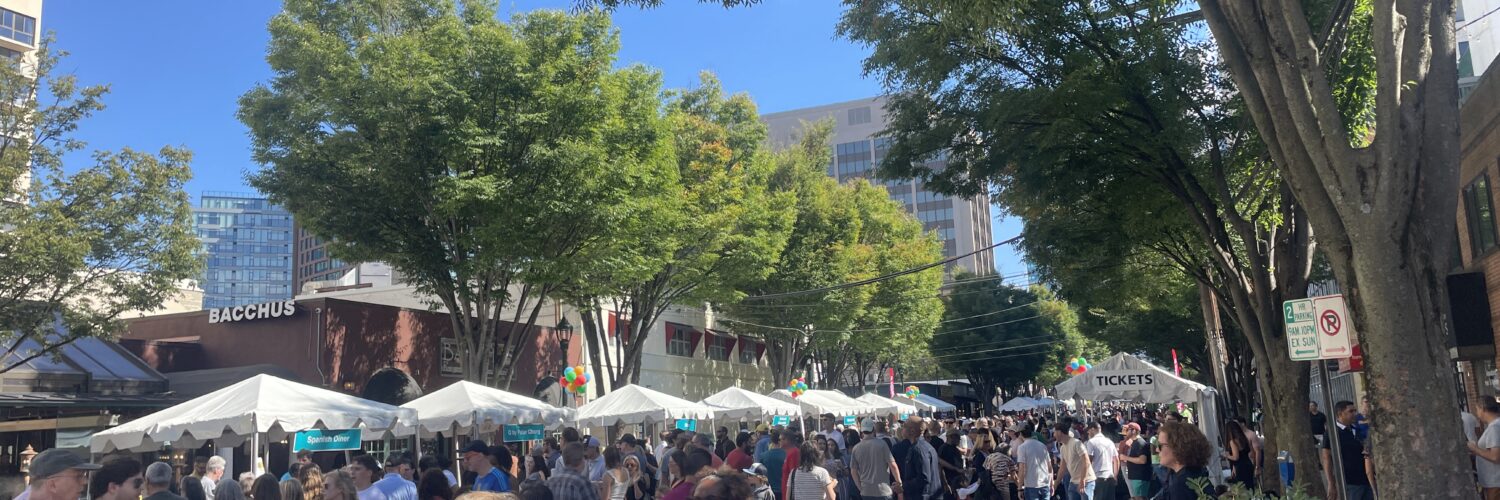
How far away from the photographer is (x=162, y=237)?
2020cm

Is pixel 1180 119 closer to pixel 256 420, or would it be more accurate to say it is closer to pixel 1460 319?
pixel 1460 319

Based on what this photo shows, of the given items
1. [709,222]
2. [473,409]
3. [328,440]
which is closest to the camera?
[328,440]

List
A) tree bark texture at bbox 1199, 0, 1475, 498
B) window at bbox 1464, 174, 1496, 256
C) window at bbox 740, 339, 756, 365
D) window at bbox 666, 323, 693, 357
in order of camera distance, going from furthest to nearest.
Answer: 1. window at bbox 740, 339, 756, 365
2. window at bbox 666, 323, 693, 357
3. window at bbox 1464, 174, 1496, 256
4. tree bark texture at bbox 1199, 0, 1475, 498

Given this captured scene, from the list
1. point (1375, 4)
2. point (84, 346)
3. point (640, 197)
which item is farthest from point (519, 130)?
point (1375, 4)

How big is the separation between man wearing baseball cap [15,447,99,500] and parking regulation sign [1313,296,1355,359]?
744 centimetres

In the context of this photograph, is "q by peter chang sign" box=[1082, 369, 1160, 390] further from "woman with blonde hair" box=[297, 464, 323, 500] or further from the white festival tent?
"woman with blonde hair" box=[297, 464, 323, 500]

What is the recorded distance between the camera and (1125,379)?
66.2 ft

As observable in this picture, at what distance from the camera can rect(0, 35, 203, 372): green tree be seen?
18.2m

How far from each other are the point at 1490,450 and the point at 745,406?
49.0 ft

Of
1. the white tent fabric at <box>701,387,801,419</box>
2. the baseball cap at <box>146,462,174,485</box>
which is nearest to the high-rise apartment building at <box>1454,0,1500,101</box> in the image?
the white tent fabric at <box>701,387,801,419</box>

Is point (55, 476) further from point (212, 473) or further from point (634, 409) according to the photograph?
point (634, 409)

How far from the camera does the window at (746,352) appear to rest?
47281 mm

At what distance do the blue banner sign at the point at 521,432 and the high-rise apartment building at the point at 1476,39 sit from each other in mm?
15724

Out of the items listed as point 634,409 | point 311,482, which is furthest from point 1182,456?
point 634,409
